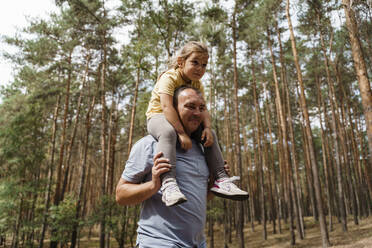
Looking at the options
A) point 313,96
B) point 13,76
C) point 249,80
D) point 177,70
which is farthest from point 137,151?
point 313,96

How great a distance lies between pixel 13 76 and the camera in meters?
14.6

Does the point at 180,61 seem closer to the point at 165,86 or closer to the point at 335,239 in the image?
the point at 165,86

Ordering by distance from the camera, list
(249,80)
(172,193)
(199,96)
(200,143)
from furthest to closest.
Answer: (249,80) → (200,143) → (199,96) → (172,193)

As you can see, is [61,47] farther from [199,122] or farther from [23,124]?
[199,122]

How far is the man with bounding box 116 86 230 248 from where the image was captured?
1.15 m

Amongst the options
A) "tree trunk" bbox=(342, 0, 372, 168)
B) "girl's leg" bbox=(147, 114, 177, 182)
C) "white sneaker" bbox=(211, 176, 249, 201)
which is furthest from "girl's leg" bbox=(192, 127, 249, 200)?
"tree trunk" bbox=(342, 0, 372, 168)

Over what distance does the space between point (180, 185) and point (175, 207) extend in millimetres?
125

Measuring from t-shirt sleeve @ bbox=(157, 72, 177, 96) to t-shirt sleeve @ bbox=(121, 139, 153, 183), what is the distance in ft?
1.26

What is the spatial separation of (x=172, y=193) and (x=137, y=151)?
34 centimetres

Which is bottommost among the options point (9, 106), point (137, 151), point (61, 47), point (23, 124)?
point (137, 151)

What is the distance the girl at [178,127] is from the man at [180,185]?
6 centimetres

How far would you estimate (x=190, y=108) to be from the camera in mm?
1438

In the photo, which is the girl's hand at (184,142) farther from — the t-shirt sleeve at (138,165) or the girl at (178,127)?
the t-shirt sleeve at (138,165)

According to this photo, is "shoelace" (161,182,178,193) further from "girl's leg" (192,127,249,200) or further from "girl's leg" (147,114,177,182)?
"girl's leg" (192,127,249,200)
